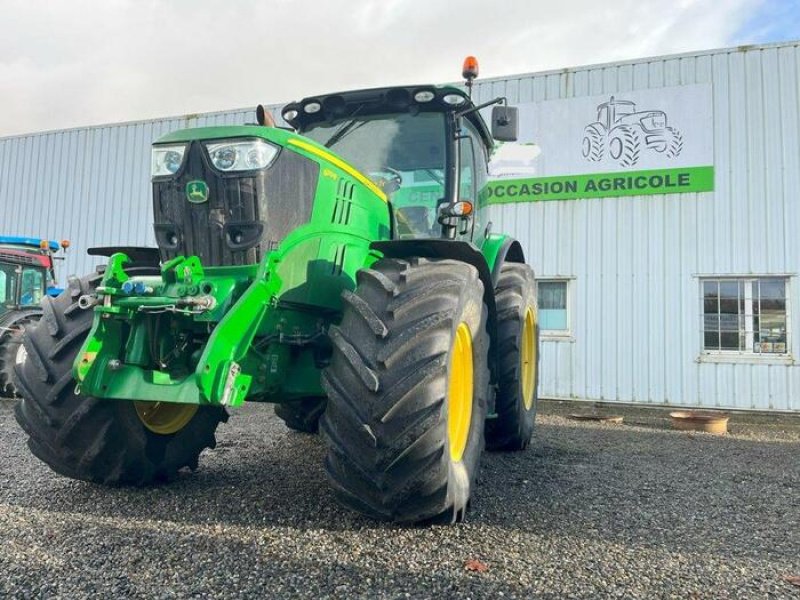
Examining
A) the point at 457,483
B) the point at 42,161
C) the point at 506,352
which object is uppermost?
the point at 42,161

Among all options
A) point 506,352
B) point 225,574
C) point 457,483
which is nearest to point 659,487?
point 506,352

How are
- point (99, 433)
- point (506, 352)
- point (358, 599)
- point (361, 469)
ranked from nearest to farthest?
point (358, 599)
point (361, 469)
point (99, 433)
point (506, 352)

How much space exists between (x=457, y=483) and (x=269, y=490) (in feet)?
4.26

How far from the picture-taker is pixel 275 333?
3295 mm

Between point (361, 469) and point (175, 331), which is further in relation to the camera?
point (175, 331)

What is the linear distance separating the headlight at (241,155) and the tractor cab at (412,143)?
4.16 ft

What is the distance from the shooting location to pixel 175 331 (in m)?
3.23

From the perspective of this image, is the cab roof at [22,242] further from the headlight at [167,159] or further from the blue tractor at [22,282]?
the headlight at [167,159]

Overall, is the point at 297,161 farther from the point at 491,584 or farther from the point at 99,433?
the point at 491,584

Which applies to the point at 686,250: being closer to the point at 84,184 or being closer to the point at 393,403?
the point at 393,403

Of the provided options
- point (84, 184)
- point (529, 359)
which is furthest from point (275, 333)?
point (84, 184)

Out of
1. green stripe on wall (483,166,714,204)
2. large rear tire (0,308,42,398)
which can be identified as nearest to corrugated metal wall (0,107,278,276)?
large rear tire (0,308,42,398)

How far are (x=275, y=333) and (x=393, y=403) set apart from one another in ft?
2.83

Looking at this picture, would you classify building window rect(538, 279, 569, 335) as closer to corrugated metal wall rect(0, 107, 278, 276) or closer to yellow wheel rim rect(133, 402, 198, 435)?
corrugated metal wall rect(0, 107, 278, 276)
